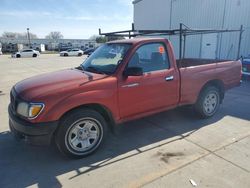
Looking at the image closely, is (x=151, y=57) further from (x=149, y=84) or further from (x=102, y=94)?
(x=102, y=94)

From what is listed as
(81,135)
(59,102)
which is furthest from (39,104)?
(81,135)

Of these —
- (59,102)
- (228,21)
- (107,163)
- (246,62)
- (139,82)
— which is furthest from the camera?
(228,21)

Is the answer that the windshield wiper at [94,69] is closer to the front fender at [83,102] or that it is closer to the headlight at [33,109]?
the front fender at [83,102]

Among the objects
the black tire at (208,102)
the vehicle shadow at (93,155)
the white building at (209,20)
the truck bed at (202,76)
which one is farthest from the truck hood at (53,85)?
the white building at (209,20)

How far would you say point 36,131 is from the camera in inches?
121

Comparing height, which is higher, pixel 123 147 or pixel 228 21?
pixel 228 21

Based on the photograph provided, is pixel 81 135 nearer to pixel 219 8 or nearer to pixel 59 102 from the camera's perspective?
pixel 59 102

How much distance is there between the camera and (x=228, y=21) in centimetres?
1352

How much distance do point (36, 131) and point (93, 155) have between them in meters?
1.03

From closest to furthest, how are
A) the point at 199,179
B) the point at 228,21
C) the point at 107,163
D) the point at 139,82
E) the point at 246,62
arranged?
the point at 199,179
the point at 107,163
the point at 139,82
the point at 246,62
the point at 228,21

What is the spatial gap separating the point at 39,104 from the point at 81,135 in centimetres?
84

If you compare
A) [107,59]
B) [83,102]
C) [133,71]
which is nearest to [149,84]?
[133,71]

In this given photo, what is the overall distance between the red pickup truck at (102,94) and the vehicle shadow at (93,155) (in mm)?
262

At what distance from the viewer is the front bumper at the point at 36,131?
307cm
